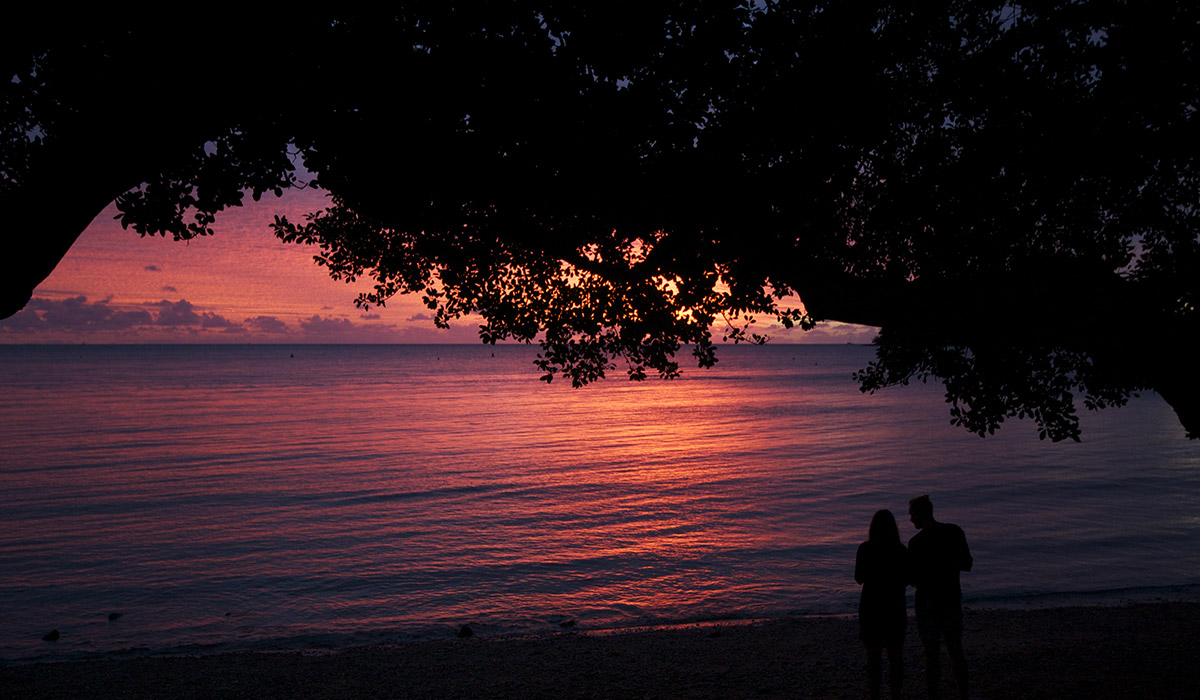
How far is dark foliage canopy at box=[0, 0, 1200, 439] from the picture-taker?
6.08m

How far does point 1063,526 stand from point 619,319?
58.1ft

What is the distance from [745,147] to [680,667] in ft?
24.9

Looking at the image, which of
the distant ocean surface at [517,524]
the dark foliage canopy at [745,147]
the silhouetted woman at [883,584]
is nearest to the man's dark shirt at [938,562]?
the silhouetted woman at [883,584]

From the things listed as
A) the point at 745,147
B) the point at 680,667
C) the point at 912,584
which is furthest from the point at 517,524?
the point at 745,147

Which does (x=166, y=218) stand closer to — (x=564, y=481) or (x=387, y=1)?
(x=387, y=1)

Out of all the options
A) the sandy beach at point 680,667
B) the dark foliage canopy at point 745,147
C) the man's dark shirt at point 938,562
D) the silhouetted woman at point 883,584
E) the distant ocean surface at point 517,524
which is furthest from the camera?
the distant ocean surface at point 517,524

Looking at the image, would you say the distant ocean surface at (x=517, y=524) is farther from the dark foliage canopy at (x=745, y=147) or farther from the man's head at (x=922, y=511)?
the dark foliage canopy at (x=745, y=147)

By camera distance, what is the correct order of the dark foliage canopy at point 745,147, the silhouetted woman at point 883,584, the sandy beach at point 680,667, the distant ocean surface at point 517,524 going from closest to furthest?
the dark foliage canopy at point 745,147 < the silhouetted woman at point 883,584 < the sandy beach at point 680,667 < the distant ocean surface at point 517,524

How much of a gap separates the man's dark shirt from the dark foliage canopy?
52.7 inches

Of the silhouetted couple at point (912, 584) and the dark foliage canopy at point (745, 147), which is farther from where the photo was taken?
the silhouetted couple at point (912, 584)

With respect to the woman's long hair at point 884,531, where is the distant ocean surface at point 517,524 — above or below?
below

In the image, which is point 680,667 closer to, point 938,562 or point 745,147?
point 938,562

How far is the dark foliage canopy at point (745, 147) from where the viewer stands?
6078 mm

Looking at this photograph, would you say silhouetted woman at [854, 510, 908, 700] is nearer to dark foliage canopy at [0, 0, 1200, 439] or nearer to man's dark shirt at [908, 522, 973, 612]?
man's dark shirt at [908, 522, 973, 612]
